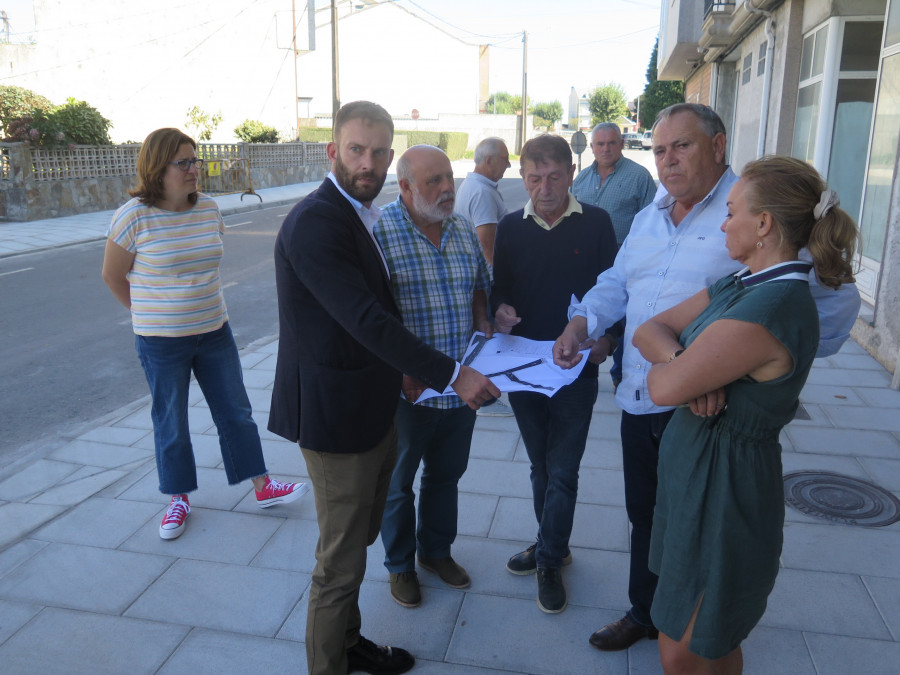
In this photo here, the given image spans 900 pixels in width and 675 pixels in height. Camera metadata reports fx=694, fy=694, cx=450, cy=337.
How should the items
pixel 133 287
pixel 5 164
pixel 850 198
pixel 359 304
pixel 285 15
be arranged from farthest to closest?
pixel 285 15
pixel 5 164
pixel 850 198
pixel 133 287
pixel 359 304

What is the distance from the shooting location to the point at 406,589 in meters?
3.03

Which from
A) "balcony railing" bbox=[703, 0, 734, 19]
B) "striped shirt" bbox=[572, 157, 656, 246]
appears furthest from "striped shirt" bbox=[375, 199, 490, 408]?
"balcony railing" bbox=[703, 0, 734, 19]

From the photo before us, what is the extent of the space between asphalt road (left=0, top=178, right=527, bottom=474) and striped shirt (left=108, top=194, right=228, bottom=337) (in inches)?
73.8

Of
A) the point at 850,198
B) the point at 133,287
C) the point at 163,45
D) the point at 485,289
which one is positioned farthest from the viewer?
the point at 163,45

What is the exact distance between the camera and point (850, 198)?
8.08m

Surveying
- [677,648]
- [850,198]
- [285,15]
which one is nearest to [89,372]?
[677,648]

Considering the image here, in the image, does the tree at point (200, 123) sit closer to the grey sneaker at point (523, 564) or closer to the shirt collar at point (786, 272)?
the grey sneaker at point (523, 564)

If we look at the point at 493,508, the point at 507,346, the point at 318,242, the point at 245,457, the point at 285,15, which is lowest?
the point at 493,508

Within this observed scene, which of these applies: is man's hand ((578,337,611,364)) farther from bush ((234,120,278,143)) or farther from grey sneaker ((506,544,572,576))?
bush ((234,120,278,143))

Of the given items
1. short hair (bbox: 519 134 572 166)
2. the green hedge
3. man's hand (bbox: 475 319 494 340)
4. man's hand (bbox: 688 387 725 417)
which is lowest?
man's hand (bbox: 475 319 494 340)

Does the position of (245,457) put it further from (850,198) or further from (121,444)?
(850,198)

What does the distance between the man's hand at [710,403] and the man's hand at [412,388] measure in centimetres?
115

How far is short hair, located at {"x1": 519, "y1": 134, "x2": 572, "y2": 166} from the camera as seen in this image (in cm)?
293

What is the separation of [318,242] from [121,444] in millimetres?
3374
